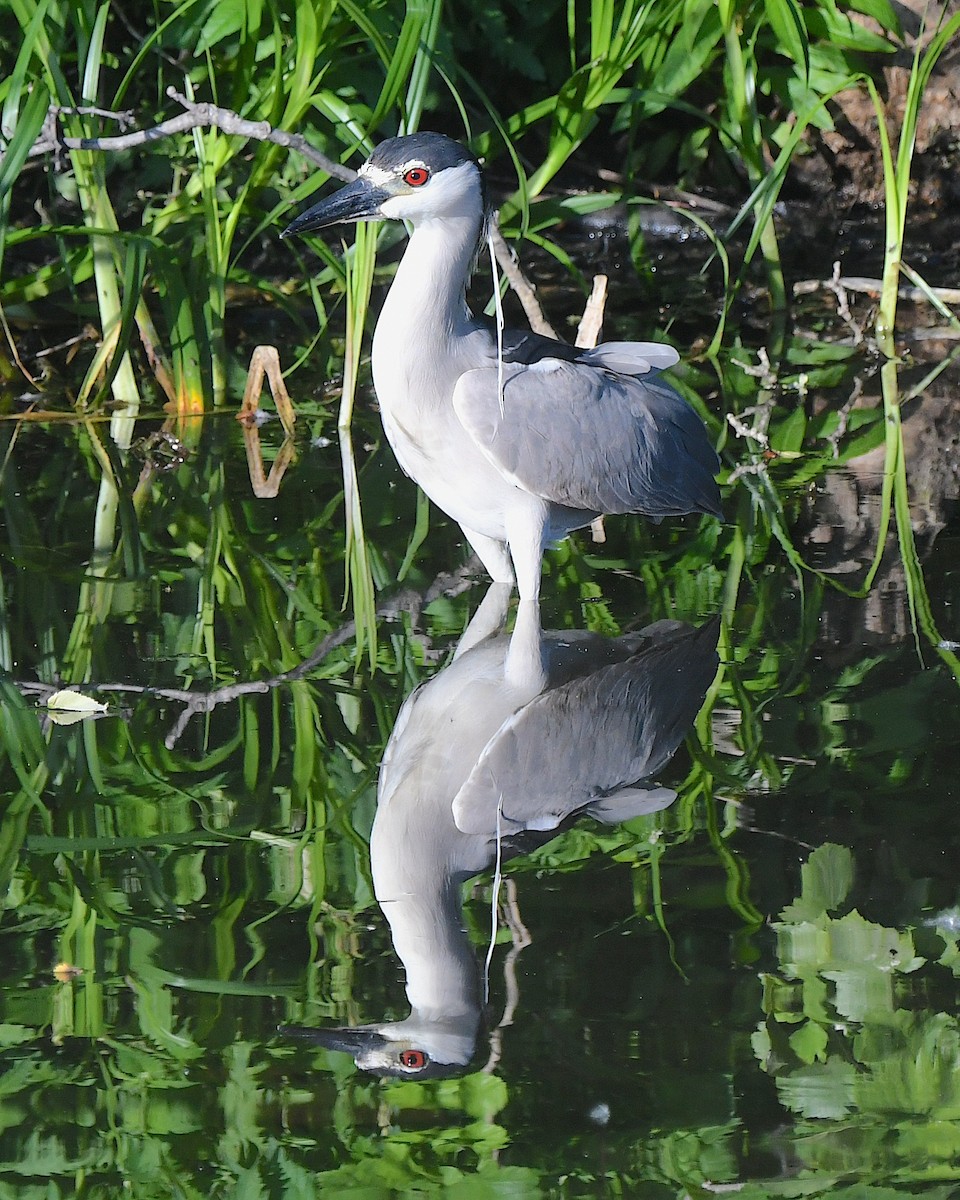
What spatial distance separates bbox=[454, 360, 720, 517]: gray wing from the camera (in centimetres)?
371

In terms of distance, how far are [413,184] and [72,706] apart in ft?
4.88

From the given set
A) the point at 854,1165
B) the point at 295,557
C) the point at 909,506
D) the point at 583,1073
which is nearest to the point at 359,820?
the point at 583,1073

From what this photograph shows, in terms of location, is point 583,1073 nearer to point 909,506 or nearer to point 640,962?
point 640,962

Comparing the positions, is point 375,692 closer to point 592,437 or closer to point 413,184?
point 592,437

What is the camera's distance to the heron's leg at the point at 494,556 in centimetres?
407


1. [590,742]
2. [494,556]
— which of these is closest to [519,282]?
[494,556]

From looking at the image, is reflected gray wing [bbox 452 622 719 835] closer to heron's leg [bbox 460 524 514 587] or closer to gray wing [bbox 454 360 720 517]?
gray wing [bbox 454 360 720 517]

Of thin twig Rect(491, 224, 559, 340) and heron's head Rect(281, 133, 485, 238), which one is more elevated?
thin twig Rect(491, 224, 559, 340)

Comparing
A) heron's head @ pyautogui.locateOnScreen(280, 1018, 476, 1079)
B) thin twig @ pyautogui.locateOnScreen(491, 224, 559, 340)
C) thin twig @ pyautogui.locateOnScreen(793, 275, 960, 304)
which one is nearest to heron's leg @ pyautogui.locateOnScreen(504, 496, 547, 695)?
thin twig @ pyautogui.locateOnScreen(491, 224, 559, 340)

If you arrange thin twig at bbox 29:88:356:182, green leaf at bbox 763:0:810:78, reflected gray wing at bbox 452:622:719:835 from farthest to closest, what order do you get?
green leaf at bbox 763:0:810:78
thin twig at bbox 29:88:356:182
reflected gray wing at bbox 452:622:719:835

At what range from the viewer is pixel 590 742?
10.2ft

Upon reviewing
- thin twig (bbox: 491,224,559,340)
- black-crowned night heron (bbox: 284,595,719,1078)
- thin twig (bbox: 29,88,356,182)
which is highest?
thin twig (bbox: 29,88,356,182)

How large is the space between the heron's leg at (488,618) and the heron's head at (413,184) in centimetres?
97

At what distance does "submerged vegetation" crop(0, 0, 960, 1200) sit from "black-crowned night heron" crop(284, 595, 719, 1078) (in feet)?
0.17
